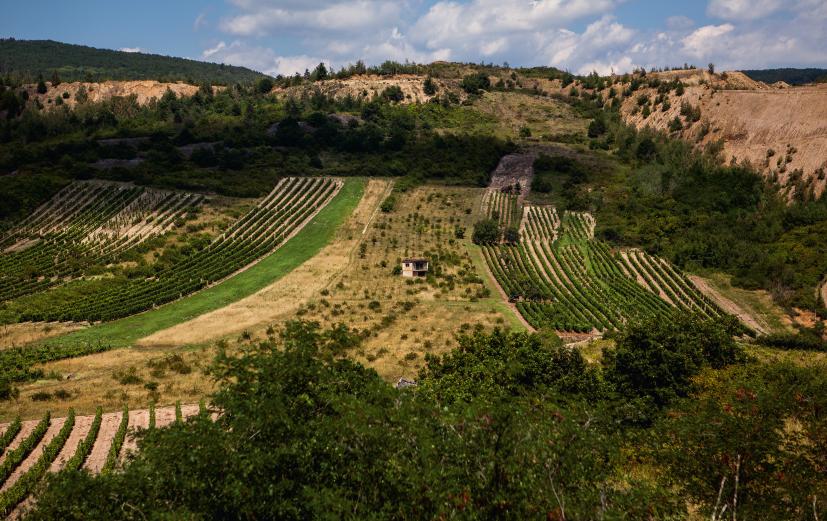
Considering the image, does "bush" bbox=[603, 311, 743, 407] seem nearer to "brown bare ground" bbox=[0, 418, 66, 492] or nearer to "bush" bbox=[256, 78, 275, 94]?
"brown bare ground" bbox=[0, 418, 66, 492]

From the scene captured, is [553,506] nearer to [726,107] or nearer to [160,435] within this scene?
[160,435]

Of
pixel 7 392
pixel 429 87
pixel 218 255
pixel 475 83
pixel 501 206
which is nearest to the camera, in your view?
pixel 7 392

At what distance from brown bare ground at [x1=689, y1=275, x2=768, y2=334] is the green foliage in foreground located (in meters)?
39.2

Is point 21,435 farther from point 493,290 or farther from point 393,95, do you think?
point 393,95

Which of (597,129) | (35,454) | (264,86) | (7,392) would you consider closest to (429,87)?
(264,86)

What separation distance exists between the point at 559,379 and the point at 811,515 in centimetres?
1599

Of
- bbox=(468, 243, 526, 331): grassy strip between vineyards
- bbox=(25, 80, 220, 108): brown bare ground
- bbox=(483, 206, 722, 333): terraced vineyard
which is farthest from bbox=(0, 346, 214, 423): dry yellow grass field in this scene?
bbox=(25, 80, 220, 108): brown bare ground

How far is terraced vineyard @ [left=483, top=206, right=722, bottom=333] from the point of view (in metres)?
62.4

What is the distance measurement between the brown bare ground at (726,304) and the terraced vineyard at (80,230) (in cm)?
7110

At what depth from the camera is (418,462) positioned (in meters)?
18.3

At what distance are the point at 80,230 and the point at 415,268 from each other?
47257 millimetres

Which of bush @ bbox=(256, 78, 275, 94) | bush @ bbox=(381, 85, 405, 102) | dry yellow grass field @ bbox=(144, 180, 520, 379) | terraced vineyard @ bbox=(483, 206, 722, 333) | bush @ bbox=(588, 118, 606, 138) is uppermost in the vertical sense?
bush @ bbox=(256, 78, 275, 94)

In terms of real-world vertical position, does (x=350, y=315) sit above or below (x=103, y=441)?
below

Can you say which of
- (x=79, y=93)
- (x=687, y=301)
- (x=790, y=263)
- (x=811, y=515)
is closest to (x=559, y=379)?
(x=811, y=515)
